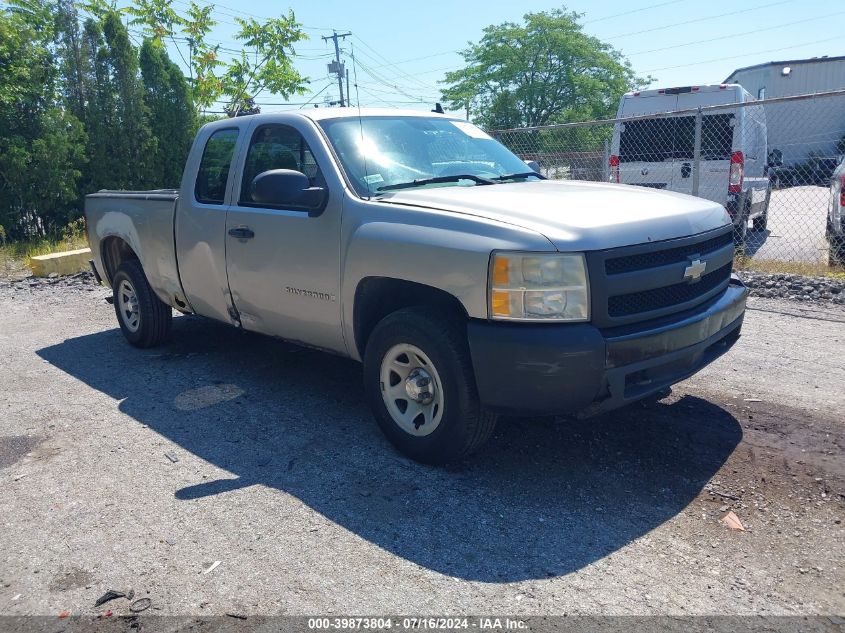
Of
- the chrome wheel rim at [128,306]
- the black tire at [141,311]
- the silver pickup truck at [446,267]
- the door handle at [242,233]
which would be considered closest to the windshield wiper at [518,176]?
the silver pickup truck at [446,267]

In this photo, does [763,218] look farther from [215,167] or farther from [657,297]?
[215,167]

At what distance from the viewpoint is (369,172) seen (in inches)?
173

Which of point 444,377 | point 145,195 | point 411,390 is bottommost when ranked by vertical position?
point 411,390

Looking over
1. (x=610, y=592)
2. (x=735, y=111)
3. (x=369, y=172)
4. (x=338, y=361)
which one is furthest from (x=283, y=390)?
(x=735, y=111)

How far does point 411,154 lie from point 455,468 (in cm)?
204

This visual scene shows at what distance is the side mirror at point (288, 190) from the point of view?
4.18m

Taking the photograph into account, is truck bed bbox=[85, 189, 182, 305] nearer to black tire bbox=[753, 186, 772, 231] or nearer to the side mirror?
the side mirror

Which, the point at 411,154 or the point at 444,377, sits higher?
the point at 411,154

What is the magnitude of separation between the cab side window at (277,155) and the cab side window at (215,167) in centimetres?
23

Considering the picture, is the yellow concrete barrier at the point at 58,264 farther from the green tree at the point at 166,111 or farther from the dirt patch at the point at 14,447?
the dirt patch at the point at 14,447

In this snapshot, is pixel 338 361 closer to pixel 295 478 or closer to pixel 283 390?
pixel 283 390

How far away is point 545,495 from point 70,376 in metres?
4.31

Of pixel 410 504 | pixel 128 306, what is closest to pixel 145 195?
pixel 128 306

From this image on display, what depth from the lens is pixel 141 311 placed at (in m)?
6.52
